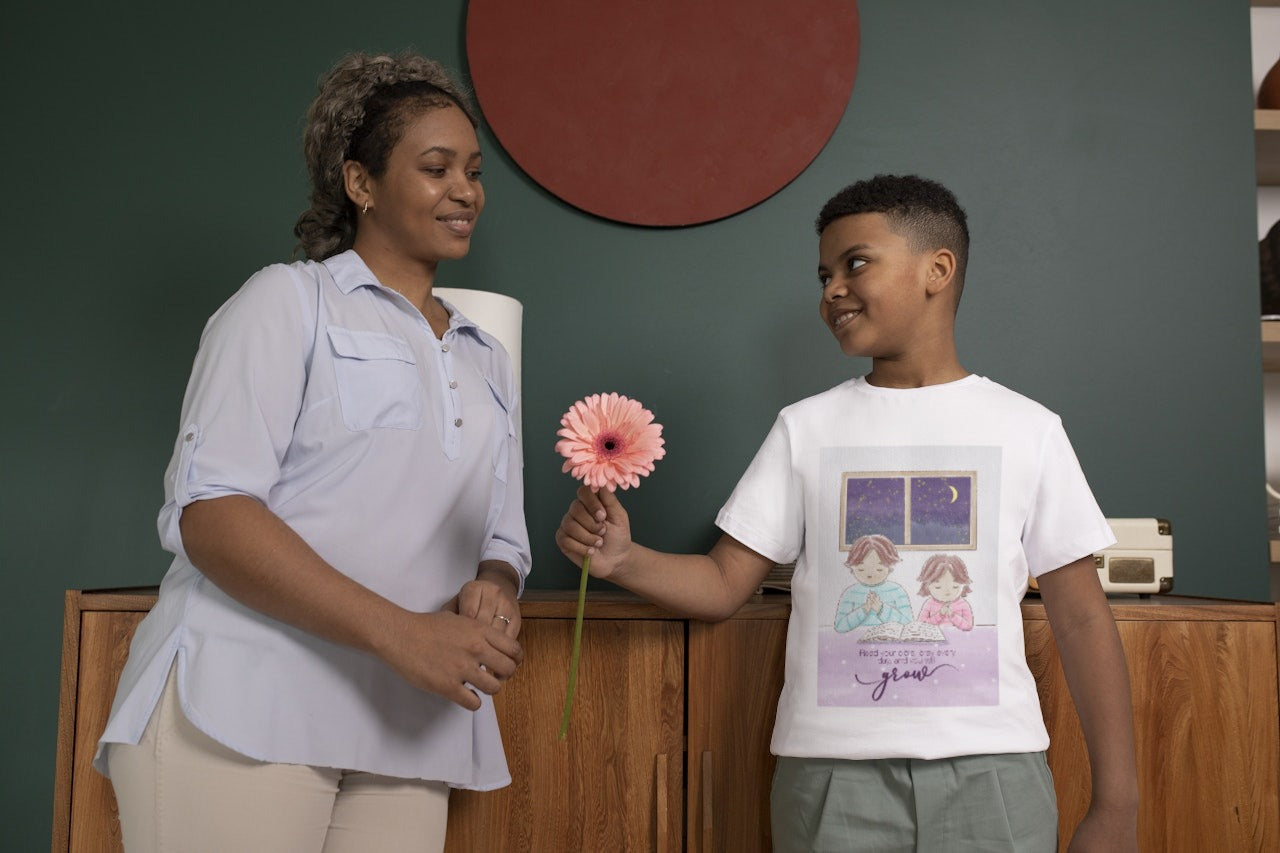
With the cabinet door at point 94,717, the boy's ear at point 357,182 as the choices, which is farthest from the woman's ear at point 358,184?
the cabinet door at point 94,717

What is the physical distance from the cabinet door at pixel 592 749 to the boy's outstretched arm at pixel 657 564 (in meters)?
0.14

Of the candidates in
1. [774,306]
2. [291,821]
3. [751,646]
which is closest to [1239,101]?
[774,306]

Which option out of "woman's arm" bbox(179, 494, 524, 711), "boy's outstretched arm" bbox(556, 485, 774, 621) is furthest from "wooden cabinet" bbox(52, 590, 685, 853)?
"woman's arm" bbox(179, 494, 524, 711)

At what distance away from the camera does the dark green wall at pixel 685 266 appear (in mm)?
2227

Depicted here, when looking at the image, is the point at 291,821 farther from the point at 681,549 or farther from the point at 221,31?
the point at 221,31

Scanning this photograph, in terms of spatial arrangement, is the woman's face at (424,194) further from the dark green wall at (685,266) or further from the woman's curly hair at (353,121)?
the dark green wall at (685,266)

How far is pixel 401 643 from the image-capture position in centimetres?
120

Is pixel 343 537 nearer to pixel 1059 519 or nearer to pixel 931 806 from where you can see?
pixel 931 806

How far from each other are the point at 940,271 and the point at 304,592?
3.30ft

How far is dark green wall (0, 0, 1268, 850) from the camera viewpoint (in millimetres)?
2227

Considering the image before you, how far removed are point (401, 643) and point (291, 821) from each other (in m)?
0.25

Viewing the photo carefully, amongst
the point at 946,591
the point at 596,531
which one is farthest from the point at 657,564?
the point at 946,591

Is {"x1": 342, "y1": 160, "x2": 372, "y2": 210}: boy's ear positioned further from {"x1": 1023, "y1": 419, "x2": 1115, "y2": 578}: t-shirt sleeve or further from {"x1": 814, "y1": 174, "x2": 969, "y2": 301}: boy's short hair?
{"x1": 1023, "y1": 419, "x2": 1115, "y2": 578}: t-shirt sleeve

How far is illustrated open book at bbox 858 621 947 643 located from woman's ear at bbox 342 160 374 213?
920 millimetres
